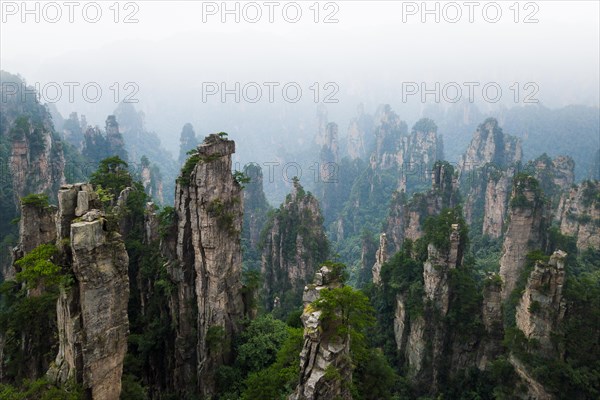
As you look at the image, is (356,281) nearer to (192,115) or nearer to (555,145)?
(555,145)

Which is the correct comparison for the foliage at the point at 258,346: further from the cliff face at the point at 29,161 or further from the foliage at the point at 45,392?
the cliff face at the point at 29,161

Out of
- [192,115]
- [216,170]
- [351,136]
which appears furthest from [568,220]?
[192,115]

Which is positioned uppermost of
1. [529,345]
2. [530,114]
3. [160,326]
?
[530,114]

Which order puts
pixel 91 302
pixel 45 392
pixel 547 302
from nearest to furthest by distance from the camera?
1. pixel 45 392
2. pixel 91 302
3. pixel 547 302

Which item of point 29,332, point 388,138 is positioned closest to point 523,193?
point 29,332

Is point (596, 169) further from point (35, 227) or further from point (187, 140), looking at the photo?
point (35, 227)
